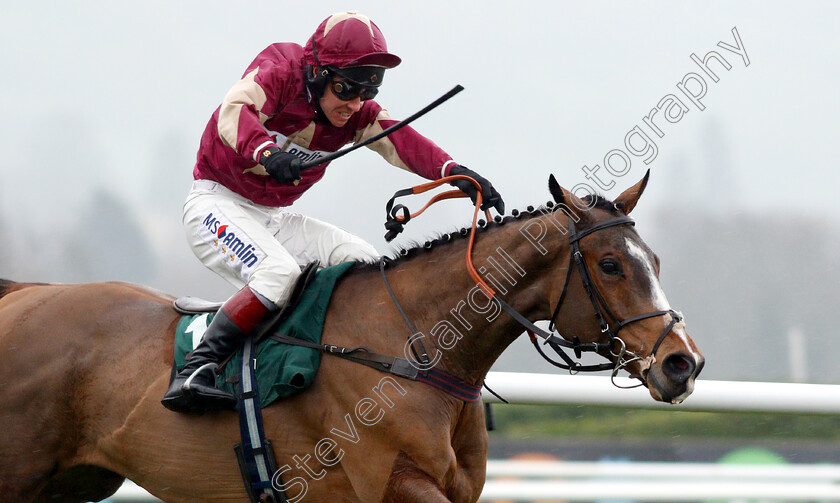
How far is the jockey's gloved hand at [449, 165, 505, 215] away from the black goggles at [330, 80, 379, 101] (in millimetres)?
494

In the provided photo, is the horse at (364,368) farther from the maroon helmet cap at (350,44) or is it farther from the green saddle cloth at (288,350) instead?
the maroon helmet cap at (350,44)

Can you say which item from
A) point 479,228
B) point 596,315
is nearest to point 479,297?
point 479,228

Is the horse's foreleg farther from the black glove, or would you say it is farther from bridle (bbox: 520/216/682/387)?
the black glove

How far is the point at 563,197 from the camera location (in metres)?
3.08

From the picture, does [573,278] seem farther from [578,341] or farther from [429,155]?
[429,155]

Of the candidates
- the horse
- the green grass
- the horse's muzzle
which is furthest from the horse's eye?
the green grass

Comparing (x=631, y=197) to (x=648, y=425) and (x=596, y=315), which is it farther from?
(x=648, y=425)

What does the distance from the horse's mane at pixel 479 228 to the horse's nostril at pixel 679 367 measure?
0.58 m

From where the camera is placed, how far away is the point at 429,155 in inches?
149

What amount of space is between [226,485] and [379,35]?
1.87 meters

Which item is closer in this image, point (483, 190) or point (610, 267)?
point (610, 267)

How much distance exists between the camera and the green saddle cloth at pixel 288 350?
124 inches

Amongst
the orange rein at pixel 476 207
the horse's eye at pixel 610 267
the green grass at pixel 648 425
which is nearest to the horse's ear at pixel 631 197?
the horse's eye at pixel 610 267

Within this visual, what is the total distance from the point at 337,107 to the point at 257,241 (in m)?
0.65
